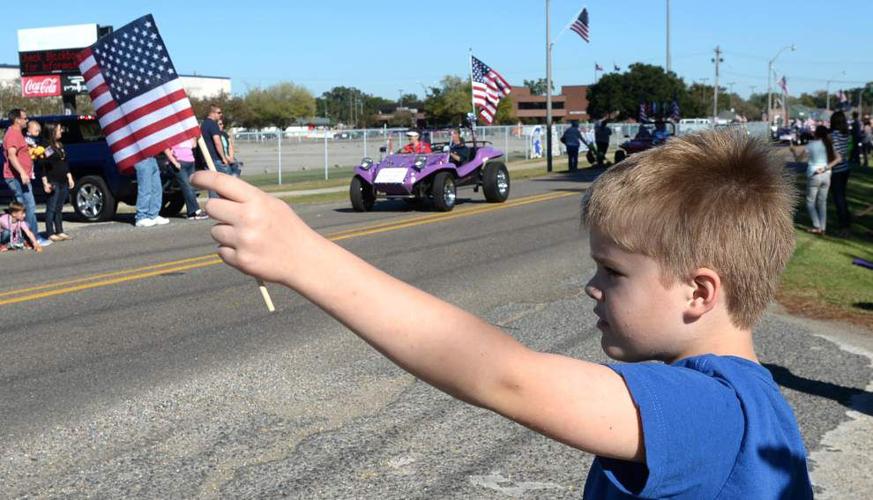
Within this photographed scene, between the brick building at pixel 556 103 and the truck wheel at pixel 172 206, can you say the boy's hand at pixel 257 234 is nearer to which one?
the truck wheel at pixel 172 206

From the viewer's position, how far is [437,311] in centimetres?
140

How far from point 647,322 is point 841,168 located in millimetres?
14053

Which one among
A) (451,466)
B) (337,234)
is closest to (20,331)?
(451,466)

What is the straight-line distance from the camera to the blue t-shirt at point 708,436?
1.45 meters

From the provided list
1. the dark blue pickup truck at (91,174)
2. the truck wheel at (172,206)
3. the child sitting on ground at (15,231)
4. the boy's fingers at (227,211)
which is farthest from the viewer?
the truck wheel at (172,206)

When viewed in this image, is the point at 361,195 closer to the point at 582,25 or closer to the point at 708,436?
the point at 708,436

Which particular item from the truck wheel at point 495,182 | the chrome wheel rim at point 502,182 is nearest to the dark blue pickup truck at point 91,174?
the truck wheel at point 495,182

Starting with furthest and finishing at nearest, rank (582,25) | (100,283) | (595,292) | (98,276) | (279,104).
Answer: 1. (279,104)
2. (582,25)
3. (98,276)
4. (100,283)
5. (595,292)

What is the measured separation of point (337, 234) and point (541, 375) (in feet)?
43.0

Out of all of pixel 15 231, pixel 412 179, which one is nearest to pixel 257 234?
pixel 15 231

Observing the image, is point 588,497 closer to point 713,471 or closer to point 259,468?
point 713,471

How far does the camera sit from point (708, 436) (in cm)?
147

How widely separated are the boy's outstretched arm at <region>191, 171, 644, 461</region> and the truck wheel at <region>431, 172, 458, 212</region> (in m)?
16.5

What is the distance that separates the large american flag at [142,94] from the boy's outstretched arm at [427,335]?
218 cm
